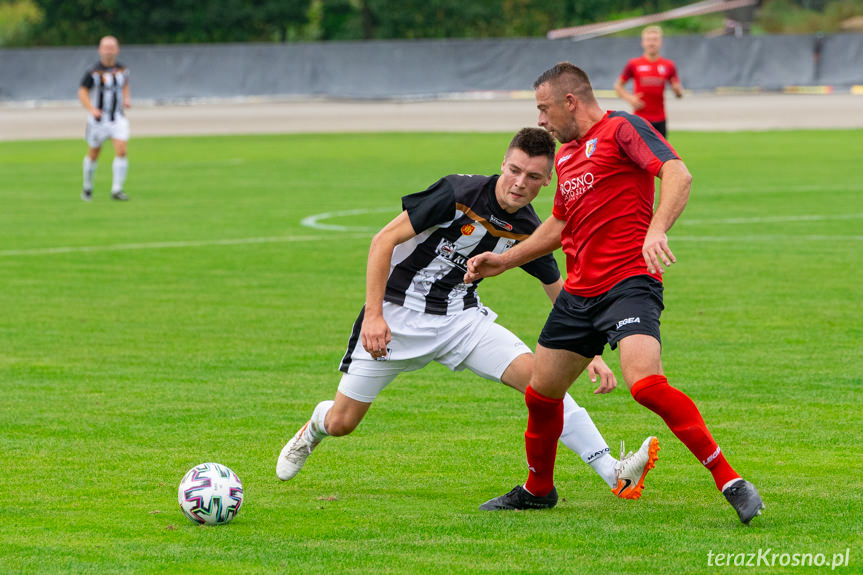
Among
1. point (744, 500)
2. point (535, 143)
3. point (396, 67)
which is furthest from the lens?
point (396, 67)

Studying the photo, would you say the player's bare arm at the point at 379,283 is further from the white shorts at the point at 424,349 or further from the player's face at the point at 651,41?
the player's face at the point at 651,41

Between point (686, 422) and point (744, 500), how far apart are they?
409 mm

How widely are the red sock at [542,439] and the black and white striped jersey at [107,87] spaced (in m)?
18.5

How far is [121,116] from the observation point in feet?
78.3

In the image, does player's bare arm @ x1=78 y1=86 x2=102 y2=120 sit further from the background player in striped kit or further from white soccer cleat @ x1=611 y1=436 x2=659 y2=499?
white soccer cleat @ x1=611 y1=436 x2=659 y2=499

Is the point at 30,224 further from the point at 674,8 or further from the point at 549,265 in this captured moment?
the point at 674,8

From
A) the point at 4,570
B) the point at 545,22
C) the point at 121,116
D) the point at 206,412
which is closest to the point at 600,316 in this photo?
the point at 4,570

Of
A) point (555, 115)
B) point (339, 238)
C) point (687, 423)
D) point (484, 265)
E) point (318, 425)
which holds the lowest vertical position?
point (339, 238)

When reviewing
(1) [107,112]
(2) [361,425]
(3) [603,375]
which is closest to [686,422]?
(3) [603,375]

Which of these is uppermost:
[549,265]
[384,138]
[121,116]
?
[549,265]

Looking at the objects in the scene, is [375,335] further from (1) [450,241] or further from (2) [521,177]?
(2) [521,177]

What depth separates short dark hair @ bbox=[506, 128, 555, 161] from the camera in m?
6.38

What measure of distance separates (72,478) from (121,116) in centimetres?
1762

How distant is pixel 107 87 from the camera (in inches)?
928
